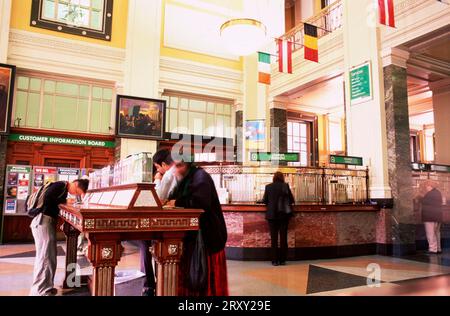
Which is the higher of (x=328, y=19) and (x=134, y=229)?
(x=328, y=19)

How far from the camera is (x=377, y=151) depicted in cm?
692

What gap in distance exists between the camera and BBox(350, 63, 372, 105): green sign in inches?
282

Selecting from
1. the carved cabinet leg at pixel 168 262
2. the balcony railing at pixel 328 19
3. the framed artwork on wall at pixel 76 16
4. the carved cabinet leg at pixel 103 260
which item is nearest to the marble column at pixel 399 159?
the balcony railing at pixel 328 19

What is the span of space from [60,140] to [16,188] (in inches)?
58.8

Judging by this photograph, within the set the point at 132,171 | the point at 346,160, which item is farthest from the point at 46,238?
the point at 346,160

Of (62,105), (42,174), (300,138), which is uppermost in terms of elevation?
(62,105)

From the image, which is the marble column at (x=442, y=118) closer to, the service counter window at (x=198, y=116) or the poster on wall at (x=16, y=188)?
the service counter window at (x=198, y=116)

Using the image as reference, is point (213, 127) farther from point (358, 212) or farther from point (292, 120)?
point (358, 212)

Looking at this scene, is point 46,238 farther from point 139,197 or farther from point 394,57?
point 394,57

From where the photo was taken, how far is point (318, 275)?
4617mm

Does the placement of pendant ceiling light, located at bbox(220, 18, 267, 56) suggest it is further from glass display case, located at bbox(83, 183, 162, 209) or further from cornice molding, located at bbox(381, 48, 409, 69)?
glass display case, located at bbox(83, 183, 162, 209)

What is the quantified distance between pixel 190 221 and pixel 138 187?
1.36 feet

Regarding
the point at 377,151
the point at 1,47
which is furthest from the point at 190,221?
the point at 1,47

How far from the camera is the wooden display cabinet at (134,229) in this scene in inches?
79.9
